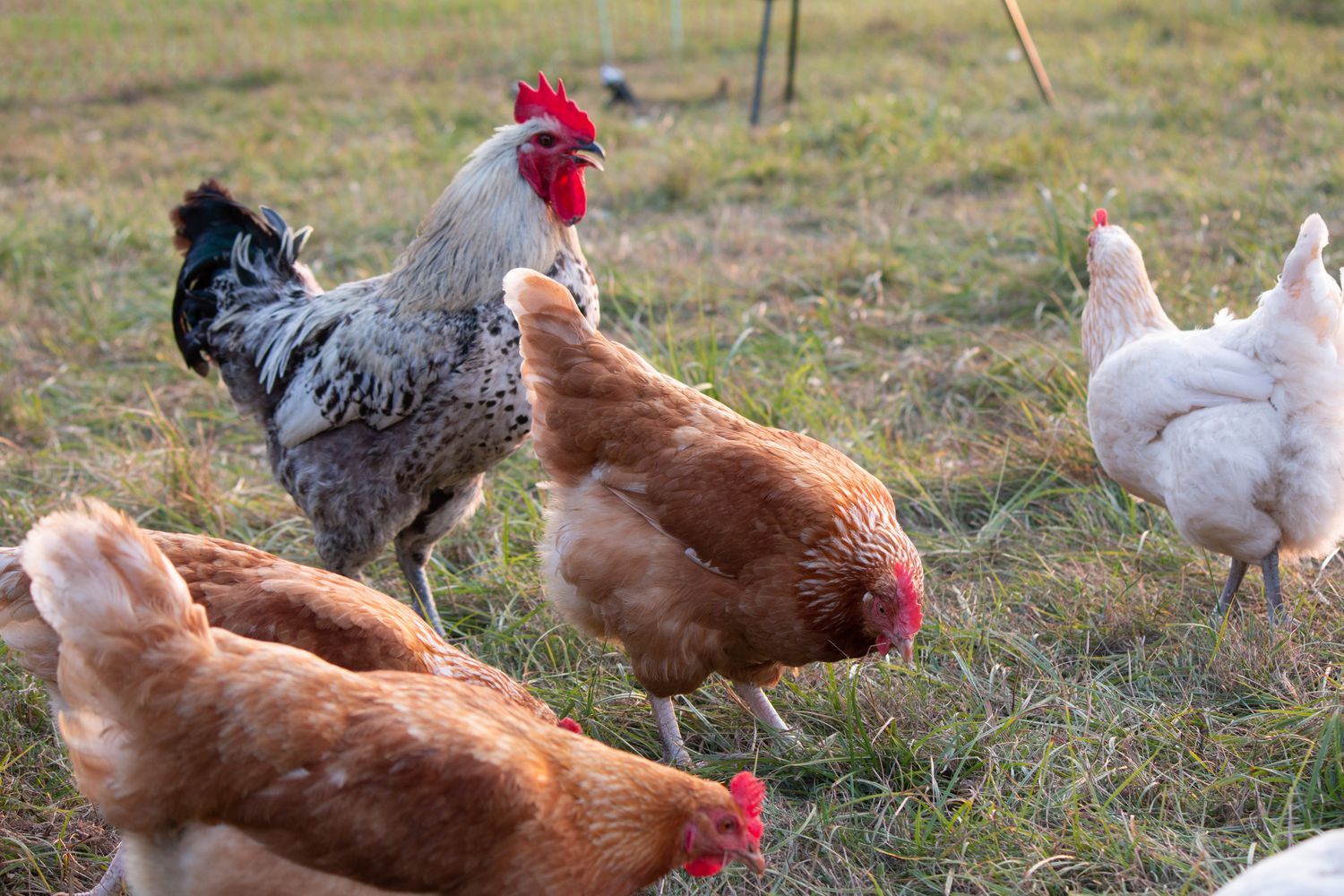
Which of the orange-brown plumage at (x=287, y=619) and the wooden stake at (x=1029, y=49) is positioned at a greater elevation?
the wooden stake at (x=1029, y=49)

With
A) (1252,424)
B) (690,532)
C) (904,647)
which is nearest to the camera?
(904,647)

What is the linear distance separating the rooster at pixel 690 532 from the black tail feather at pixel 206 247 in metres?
1.56

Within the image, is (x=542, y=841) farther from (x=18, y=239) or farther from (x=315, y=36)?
(x=315, y=36)

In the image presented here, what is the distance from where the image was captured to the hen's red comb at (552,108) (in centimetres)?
392

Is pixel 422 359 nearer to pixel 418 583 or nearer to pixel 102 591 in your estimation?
pixel 418 583

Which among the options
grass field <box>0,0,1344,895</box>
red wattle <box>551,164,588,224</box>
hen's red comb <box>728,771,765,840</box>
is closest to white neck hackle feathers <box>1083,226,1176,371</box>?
grass field <box>0,0,1344,895</box>

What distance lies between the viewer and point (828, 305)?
5.83m

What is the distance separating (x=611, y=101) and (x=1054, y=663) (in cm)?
795

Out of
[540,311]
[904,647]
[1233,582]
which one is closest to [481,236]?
[540,311]

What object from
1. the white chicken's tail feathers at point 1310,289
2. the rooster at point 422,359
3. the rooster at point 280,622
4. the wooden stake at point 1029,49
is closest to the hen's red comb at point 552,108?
the rooster at point 422,359

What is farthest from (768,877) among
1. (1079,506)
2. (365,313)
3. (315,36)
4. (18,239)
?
(315,36)

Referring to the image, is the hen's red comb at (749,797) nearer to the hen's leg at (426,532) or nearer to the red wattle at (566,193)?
the hen's leg at (426,532)

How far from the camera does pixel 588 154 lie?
3945 mm

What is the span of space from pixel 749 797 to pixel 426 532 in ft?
6.39
